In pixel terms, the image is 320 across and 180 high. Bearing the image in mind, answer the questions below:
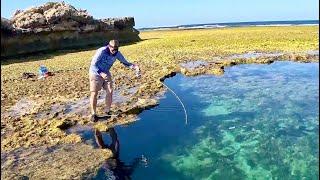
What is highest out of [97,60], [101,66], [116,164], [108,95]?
[97,60]

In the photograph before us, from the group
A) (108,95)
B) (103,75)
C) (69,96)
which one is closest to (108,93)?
(108,95)

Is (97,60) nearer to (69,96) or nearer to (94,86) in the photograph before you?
(94,86)

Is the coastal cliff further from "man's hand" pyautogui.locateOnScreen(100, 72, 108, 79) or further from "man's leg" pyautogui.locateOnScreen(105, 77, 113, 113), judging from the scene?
"man's hand" pyautogui.locateOnScreen(100, 72, 108, 79)

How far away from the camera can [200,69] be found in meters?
17.9

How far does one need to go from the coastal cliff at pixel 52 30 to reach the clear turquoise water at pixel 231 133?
647 inches

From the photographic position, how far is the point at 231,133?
948 centimetres

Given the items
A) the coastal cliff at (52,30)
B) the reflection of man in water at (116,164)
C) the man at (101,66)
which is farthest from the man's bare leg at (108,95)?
the coastal cliff at (52,30)

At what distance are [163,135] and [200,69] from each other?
8721mm

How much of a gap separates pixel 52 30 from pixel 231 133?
23808mm

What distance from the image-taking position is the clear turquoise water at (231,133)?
7375mm

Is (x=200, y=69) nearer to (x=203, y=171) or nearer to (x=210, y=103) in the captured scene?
(x=210, y=103)

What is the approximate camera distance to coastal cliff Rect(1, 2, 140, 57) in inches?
1100

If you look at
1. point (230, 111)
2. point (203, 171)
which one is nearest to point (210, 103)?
point (230, 111)

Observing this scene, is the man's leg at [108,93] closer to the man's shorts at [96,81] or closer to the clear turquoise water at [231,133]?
the man's shorts at [96,81]
